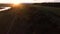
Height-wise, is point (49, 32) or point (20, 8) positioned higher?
point (20, 8)

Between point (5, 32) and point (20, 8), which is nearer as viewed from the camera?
point (5, 32)

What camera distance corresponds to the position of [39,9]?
0.70 meters

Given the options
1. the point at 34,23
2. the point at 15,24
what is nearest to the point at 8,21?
the point at 15,24

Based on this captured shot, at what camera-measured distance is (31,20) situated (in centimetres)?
65

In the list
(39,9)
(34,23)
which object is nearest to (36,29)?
(34,23)

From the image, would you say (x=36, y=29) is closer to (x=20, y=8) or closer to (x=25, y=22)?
(x=25, y=22)

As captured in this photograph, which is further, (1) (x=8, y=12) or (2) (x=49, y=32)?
(1) (x=8, y=12)

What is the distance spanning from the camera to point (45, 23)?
2.07ft

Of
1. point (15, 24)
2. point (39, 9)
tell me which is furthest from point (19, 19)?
point (39, 9)

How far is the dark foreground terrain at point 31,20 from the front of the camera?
0.59 meters

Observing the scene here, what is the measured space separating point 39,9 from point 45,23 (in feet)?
0.39

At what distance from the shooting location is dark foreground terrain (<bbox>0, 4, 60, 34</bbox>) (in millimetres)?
593

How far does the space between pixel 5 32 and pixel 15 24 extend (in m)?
0.08

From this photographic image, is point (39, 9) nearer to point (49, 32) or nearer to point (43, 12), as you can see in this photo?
point (43, 12)
